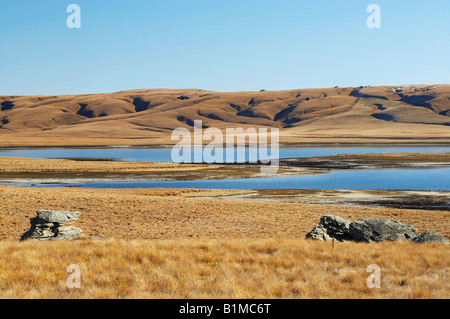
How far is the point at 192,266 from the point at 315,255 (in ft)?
12.6

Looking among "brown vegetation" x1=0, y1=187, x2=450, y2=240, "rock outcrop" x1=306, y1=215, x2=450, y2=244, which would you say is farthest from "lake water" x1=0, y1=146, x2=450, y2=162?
"rock outcrop" x1=306, y1=215, x2=450, y2=244

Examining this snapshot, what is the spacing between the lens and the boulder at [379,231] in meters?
17.0

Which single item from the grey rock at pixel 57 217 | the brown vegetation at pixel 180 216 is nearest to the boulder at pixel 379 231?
the brown vegetation at pixel 180 216

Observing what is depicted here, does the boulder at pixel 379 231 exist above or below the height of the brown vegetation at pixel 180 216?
above

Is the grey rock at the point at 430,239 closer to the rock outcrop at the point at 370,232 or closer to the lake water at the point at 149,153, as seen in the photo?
the rock outcrop at the point at 370,232

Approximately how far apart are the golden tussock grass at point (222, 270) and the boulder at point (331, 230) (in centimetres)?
291

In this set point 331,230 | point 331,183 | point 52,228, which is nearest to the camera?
point 52,228

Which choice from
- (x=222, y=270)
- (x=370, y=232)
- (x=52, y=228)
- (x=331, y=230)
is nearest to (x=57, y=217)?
(x=52, y=228)

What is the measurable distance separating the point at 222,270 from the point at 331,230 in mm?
8565

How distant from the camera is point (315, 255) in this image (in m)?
12.9

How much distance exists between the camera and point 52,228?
17.6 metres

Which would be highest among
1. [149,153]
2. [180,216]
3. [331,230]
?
[331,230]

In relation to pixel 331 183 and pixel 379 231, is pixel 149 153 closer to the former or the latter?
pixel 331 183

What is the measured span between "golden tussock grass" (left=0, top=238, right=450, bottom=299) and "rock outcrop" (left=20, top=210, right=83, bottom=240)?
2675mm
